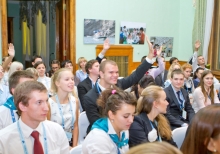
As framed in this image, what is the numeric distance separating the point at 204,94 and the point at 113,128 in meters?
2.80

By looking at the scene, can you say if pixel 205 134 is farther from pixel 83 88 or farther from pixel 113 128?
pixel 83 88

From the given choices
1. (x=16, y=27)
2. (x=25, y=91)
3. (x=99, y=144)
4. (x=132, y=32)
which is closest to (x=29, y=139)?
(x=25, y=91)

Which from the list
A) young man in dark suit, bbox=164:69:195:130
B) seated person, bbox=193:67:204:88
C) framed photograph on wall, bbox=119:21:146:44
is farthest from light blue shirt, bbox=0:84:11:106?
framed photograph on wall, bbox=119:21:146:44

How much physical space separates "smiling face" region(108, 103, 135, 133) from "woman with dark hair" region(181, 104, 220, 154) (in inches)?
22.7

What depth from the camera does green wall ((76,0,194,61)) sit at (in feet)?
23.7

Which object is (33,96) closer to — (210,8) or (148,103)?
(148,103)

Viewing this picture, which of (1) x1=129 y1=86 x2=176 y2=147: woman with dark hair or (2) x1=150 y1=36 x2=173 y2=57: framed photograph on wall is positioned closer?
(1) x1=129 y1=86 x2=176 y2=147: woman with dark hair

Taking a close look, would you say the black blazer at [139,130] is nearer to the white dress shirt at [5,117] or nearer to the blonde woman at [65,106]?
the blonde woman at [65,106]

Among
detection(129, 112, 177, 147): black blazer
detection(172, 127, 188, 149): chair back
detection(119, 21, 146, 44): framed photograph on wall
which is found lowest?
detection(172, 127, 188, 149): chair back

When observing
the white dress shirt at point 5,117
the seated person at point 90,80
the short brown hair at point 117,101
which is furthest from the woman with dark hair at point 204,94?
the white dress shirt at point 5,117

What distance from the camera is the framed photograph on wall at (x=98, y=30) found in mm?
7239

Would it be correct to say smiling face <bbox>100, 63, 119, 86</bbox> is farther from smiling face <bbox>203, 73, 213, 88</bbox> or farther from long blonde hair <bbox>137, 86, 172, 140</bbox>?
smiling face <bbox>203, 73, 213, 88</bbox>

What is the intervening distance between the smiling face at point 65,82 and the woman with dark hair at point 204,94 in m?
2.29

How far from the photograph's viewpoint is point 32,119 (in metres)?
1.86
